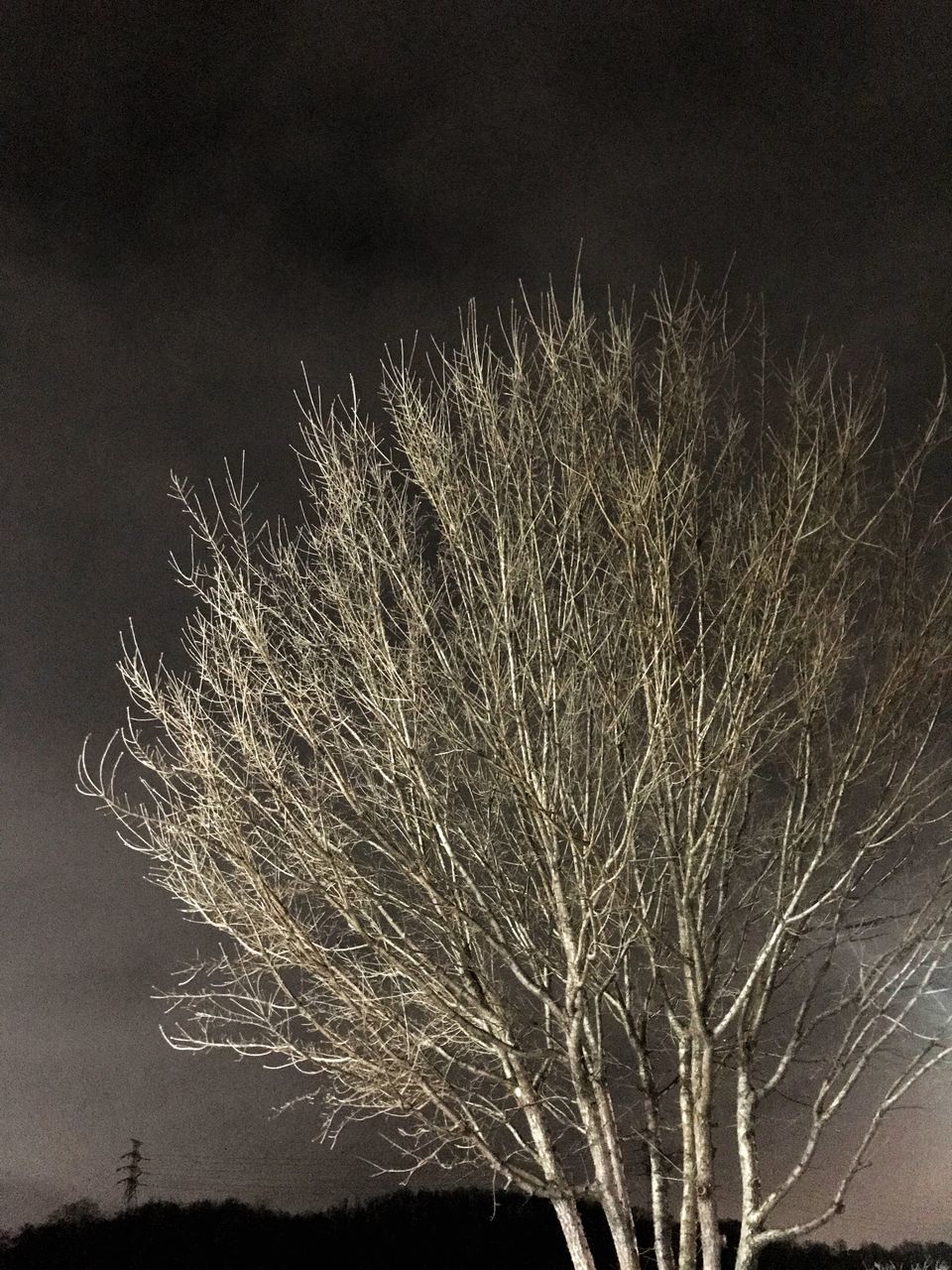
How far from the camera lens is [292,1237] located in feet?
64.5

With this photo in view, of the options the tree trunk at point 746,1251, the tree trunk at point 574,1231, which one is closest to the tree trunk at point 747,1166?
the tree trunk at point 746,1251

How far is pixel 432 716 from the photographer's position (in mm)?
5746

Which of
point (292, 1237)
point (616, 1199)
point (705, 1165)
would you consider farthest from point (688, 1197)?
point (292, 1237)

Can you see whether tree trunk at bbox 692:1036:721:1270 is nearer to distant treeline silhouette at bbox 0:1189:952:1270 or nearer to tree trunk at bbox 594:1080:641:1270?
tree trunk at bbox 594:1080:641:1270

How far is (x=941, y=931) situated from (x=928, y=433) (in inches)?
112

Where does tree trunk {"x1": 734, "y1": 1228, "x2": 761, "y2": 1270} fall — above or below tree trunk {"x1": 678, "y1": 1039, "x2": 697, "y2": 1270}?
below

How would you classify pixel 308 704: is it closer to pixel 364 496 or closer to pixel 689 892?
pixel 364 496

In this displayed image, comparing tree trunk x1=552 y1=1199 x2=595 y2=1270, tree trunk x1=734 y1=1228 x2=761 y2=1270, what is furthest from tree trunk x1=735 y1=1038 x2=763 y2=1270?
tree trunk x1=552 y1=1199 x2=595 y2=1270

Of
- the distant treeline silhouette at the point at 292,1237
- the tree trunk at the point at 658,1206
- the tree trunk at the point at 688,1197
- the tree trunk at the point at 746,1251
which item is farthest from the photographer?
the distant treeline silhouette at the point at 292,1237

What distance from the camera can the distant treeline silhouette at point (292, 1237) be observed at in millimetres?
17062

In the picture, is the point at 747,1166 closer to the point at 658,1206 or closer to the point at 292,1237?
the point at 658,1206

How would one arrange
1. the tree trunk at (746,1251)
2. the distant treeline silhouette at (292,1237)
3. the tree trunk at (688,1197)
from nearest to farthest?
the tree trunk at (688,1197) < the tree trunk at (746,1251) < the distant treeline silhouette at (292,1237)

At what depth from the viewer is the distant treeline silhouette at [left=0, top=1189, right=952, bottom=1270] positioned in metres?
17.1

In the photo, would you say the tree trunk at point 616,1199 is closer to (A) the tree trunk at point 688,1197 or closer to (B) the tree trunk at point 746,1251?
(A) the tree trunk at point 688,1197
